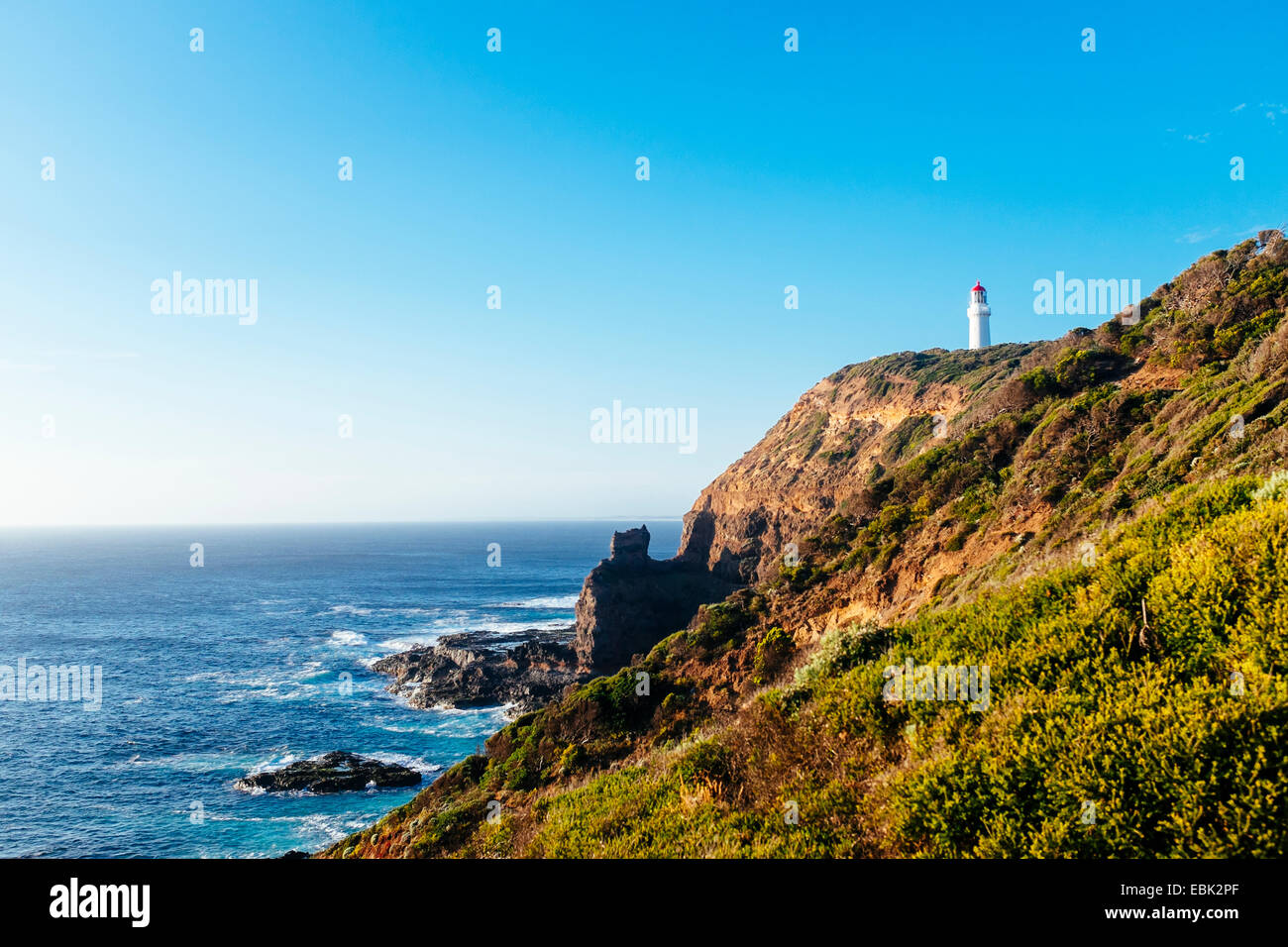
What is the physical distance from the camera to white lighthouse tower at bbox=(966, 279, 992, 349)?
62531mm

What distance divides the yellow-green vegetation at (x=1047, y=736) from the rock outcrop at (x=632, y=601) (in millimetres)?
43947

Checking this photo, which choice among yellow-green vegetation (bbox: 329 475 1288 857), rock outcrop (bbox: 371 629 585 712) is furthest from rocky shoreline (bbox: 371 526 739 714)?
yellow-green vegetation (bbox: 329 475 1288 857)

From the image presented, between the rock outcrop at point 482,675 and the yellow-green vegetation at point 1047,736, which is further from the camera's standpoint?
the rock outcrop at point 482,675

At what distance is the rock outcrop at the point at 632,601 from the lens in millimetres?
53156

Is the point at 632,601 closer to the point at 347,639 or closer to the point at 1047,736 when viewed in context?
the point at 347,639

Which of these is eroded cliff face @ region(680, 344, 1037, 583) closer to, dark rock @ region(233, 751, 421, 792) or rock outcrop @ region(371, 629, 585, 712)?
rock outcrop @ region(371, 629, 585, 712)

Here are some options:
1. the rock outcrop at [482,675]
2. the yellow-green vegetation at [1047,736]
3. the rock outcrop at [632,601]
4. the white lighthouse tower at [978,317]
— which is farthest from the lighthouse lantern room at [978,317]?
the yellow-green vegetation at [1047,736]

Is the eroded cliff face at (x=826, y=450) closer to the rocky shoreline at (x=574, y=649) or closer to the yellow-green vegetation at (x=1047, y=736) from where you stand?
the rocky shoreline at (x=574, y=649)

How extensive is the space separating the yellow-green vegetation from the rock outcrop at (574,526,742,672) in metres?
43.9

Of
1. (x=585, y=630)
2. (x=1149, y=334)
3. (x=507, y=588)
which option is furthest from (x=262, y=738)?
(x=507, y=588)

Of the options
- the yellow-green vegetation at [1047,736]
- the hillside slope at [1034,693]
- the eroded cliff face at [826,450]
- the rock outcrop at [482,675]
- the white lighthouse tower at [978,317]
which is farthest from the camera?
the white lighthouse tower at [978,317]
